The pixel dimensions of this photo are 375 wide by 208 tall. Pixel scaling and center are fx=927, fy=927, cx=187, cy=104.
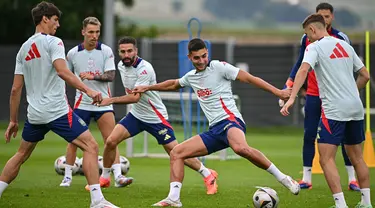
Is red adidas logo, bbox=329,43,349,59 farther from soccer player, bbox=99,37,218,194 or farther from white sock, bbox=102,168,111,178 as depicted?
white sock, bbox=102,168,111,178

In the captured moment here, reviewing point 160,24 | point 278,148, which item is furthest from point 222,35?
point 278,148

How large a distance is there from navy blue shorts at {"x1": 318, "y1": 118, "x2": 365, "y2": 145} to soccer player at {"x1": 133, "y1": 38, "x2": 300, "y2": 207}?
707mm

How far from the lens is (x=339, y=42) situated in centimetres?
1006

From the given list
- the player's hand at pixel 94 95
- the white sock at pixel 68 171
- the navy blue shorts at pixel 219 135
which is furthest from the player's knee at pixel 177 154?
the white sock at pixel 68 171

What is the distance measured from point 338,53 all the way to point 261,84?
0.95m

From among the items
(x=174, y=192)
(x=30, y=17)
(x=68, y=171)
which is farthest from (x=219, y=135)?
(x=30, y=17)

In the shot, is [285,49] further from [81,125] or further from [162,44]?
[81,125]

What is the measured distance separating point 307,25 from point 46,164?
7797mm

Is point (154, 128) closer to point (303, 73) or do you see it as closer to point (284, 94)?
point (284, 94)

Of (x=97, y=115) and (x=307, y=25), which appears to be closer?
(x=307, y=25)

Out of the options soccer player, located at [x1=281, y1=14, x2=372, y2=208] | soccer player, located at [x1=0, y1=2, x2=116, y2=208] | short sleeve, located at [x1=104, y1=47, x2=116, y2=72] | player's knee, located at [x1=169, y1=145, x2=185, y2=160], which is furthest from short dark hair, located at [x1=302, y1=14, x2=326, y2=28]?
short sleeve, located at [x1=104, y1=47, x2=116, y2=72]

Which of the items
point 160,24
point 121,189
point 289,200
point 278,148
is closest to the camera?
point 289,200

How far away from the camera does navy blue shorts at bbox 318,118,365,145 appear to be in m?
10.0

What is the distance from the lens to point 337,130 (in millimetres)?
10031
